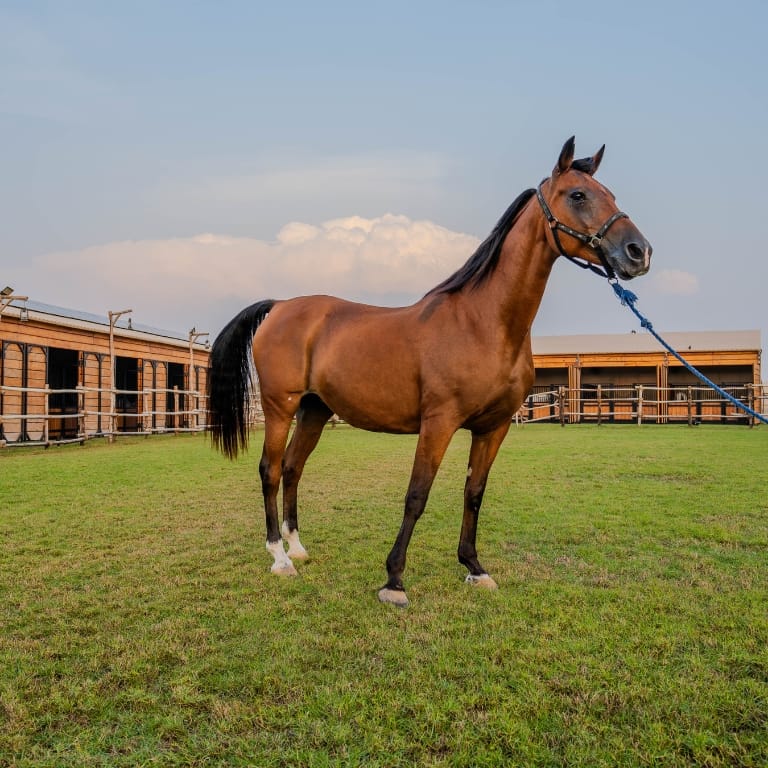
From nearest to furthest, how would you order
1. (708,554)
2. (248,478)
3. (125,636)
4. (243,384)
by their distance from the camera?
(125,636), (708,554), (243,384), (248,478)

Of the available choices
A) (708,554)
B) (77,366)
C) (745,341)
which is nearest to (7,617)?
(708,554)

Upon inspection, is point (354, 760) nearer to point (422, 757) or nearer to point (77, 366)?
point (422, 757)

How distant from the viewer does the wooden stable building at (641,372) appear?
25.5 m

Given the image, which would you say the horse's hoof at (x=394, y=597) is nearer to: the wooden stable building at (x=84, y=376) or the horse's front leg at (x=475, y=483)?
the horse's front leg at (x=475, y=483)

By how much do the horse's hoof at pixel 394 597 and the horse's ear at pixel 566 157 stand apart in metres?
2.58

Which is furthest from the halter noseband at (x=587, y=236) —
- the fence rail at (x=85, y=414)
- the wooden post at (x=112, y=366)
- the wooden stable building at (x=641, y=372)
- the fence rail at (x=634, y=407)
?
the wooden stable building at (x=641, y=372)

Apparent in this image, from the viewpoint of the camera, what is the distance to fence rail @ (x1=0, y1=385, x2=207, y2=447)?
46.3 feet

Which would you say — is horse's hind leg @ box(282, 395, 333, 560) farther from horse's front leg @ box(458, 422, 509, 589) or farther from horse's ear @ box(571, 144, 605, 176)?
horse's ear @ box(571, 144, 605, 176)

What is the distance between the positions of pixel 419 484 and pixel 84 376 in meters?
15.7

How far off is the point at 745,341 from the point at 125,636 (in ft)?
107

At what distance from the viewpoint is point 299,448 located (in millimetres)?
4707

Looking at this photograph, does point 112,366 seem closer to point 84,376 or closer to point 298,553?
point 84,376

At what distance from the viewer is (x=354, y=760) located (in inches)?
72.2

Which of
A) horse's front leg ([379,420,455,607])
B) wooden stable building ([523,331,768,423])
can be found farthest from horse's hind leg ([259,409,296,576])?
wooden stable building ([523,331,768,423])
